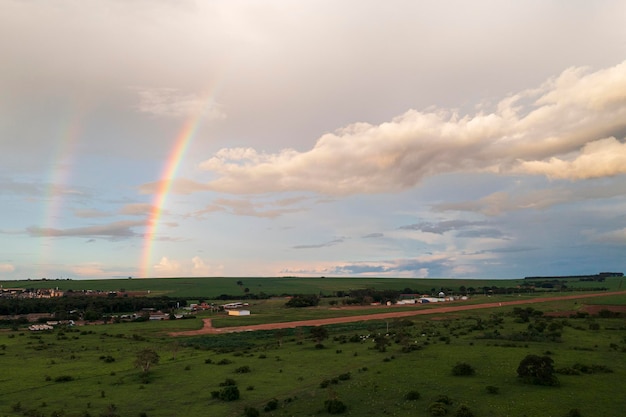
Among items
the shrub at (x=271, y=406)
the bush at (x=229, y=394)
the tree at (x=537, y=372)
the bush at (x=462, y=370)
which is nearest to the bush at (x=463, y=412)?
the tree at (x=537, y=372)

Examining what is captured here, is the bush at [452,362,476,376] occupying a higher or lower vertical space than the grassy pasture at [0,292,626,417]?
higher

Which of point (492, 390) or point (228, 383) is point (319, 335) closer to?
point (228, 383)

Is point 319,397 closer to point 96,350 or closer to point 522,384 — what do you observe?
point 522,384

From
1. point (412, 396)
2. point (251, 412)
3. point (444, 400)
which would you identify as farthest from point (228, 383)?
point (444, 400)

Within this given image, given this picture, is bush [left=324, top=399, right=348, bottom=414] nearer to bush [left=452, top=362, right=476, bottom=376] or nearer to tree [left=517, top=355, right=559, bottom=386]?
bush [left=452, top=362, right=476, bottom=376]

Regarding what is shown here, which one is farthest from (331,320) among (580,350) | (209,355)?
(580,350)

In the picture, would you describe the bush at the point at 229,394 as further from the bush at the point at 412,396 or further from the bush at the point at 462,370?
the bush at the point at 462,370

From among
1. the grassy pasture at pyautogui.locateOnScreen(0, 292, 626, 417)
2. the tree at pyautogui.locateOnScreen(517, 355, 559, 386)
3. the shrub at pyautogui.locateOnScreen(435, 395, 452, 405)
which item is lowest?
the grassy pasture at pyautogui.locateOnScreen(0, 292, 626, 417)

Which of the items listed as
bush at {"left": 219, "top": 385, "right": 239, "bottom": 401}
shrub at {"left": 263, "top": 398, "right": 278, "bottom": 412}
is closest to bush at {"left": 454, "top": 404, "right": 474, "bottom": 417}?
shrub at {"left": 263, "top": 398, "right": 278, "bottom": 412}
